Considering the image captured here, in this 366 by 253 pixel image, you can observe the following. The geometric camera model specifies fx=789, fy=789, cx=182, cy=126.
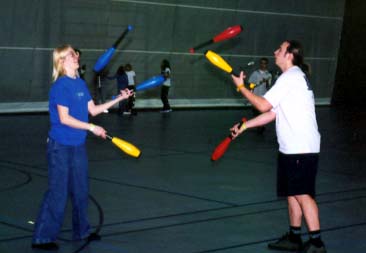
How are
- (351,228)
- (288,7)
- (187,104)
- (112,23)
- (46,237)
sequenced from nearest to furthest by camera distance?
(46,237) → (351,228) → (112,23) → (187,104) → (288,7)

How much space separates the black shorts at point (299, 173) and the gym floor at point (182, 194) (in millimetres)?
828

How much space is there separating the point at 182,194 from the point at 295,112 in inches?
170

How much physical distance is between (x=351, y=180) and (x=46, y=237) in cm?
778

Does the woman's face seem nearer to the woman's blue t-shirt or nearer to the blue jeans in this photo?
the woman's blue t-shirt

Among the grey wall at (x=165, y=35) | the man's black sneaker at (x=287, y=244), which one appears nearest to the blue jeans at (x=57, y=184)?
the man's black sneaker at (x=287, y=244)

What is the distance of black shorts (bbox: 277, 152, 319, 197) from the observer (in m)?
8.73

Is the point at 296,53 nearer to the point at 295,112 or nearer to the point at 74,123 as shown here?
the point at 295,112

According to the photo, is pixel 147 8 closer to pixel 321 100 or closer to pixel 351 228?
pixel 321 100

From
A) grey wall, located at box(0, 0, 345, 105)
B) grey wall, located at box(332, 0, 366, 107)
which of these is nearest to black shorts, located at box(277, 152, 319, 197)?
grey wall, located at box(0, 0, 345, 105)

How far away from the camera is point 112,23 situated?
108ft

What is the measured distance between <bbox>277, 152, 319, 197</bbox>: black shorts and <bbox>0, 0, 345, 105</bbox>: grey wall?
22.1 meters

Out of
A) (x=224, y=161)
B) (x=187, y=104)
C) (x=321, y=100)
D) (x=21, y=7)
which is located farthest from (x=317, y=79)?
(x=224, y=161)

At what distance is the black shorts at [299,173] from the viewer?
8.73 meters

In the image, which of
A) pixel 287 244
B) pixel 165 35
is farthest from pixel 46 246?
pixel 165 35
